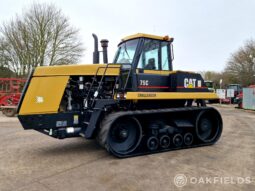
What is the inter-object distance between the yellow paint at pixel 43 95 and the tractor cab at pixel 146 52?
1579 mm

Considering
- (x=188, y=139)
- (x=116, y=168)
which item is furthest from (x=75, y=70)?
(x=188, y=139)

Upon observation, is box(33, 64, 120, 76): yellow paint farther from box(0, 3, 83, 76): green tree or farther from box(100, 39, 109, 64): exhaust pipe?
box(0, 3, 83, 76): green tree

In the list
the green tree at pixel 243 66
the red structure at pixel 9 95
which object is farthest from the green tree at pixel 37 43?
the green tree at pixel 243 66

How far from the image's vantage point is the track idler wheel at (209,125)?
22.4 ft

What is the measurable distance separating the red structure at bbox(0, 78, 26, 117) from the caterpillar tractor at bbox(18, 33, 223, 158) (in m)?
8.88

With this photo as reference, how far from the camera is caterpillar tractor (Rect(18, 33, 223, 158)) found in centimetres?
535

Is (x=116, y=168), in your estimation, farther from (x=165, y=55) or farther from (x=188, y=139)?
(x=165, y=55)

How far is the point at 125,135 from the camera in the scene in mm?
5621

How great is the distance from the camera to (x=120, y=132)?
5.56 meters

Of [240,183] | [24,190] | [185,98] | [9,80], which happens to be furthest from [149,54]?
[9,80]

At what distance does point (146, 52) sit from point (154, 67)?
416mm

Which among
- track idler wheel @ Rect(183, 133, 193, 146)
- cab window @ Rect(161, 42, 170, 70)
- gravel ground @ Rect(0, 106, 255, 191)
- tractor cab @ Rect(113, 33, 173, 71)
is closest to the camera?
gravel ground @ Rect(0, 106, 255, 191)

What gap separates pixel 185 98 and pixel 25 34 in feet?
63.0

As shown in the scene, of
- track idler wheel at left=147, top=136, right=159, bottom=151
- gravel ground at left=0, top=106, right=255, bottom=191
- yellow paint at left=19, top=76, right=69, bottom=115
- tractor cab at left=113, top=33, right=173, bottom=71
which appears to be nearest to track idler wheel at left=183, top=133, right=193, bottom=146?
gravel ground at left=0, top=106, right=255, bottom=191
